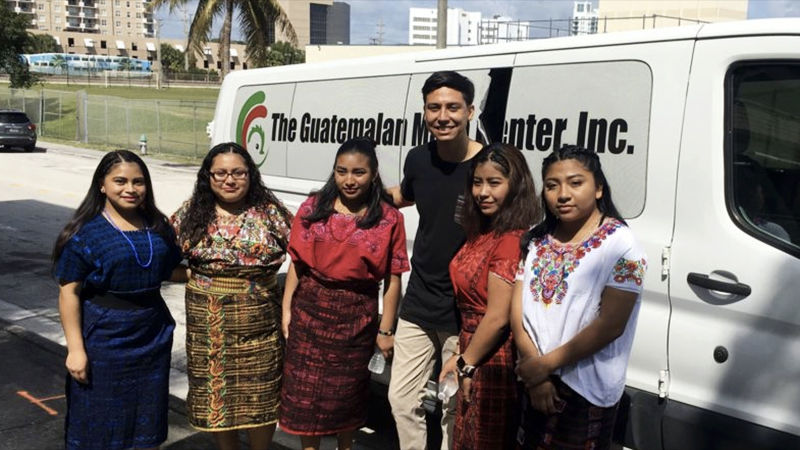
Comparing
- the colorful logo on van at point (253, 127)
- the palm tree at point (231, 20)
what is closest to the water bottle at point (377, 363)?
the colorful logo on van at point (253, 127)

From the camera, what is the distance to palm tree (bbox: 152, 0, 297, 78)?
2138 centimetres

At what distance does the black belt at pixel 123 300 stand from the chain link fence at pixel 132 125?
22.9 metres

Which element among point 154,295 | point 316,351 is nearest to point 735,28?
point 316,351

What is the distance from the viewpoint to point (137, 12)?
168 metres

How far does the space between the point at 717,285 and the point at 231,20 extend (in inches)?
811

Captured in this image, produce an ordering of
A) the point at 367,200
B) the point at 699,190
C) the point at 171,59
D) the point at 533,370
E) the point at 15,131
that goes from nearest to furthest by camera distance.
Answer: the point at 533,370 < the point at 699,190 < the point at 367,200 < the point at 15,131 < the point at 171,59

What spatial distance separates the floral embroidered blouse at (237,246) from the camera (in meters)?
3.40

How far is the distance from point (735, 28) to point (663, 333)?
4.16ft

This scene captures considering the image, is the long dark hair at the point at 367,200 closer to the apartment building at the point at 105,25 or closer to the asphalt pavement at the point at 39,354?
the asphalt pavement at the point at 39,354

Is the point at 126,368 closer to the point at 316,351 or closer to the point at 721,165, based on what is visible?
the point at 316,351

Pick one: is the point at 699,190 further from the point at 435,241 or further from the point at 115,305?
the point at 115,305

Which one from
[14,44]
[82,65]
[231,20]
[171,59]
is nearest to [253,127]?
[231,20]

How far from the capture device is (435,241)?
328 cm

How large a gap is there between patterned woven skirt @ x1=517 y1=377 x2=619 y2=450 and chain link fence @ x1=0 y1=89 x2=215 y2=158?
2409 centimetres
